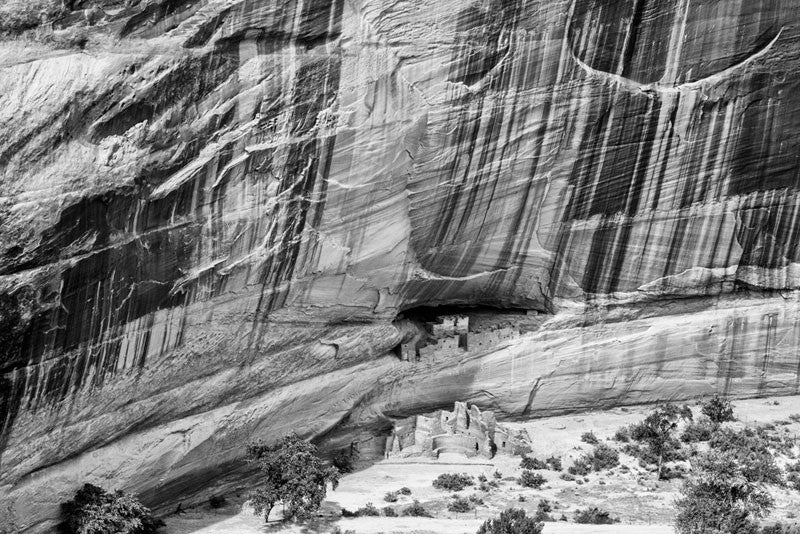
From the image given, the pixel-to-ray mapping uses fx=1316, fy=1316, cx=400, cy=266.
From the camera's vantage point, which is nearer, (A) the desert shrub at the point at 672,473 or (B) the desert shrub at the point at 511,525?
(B) the desert shrub at the point at 511,525

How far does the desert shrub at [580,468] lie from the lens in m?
29.6

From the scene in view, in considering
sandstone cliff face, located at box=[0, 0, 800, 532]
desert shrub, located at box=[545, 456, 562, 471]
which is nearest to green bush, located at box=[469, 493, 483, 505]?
desert shrub, located at box=[545, 456, 562, 471]

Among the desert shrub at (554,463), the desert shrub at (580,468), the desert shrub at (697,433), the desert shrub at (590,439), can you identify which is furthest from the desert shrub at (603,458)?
the desert shrub at (697,433)

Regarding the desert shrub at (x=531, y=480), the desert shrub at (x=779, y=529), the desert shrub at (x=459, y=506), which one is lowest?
the desert shrub at (x=459, y=506)

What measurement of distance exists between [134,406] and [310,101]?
6.88 m

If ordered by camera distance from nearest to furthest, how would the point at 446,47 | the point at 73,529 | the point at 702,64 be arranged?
the point at 73,529
the point at 446,47
the point at 702,64

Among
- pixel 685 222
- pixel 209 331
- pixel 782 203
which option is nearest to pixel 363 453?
pixel 209 331

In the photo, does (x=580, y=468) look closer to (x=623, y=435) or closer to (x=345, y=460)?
(x=623, y=435)

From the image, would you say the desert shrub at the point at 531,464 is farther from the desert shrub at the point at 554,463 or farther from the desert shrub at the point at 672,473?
the desert shrub at the point at 672,473

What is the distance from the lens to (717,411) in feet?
104

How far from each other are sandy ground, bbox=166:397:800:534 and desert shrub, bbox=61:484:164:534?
4.86 ft

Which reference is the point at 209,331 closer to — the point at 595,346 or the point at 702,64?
the point at 595,346

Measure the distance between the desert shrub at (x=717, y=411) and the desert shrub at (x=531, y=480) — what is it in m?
5.11

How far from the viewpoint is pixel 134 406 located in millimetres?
25703
